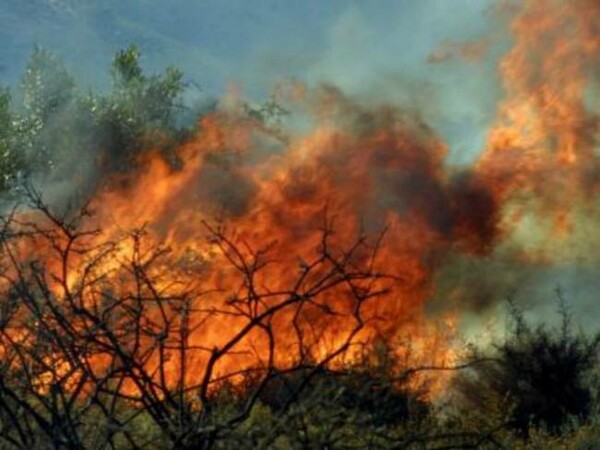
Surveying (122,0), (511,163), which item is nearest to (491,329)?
(511,163)

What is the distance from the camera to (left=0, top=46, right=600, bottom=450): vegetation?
4.30 meters

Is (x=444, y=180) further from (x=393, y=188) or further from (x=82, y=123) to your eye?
(x=82, y=123)

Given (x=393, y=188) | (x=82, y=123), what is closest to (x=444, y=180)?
(x=393, y=188)

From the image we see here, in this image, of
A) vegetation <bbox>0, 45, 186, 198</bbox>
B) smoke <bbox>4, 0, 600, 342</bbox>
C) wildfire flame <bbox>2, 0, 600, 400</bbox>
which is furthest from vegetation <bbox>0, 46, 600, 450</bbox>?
smoke <bbox>4, 0, 600, 342</bbox>

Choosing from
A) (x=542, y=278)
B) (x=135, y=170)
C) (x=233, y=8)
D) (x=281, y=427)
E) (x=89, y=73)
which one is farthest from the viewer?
(x=233, y=8)

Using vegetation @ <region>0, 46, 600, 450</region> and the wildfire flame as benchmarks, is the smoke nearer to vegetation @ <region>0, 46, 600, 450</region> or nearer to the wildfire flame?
the wildfire flame

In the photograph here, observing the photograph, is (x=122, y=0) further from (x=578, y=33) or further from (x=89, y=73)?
(x=578, y=33)

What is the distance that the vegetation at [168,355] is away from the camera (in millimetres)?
4297

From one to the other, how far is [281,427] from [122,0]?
16782cm

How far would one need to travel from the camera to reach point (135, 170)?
33781mm

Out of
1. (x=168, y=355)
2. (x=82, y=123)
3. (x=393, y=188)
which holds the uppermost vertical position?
(x=82, y=123)

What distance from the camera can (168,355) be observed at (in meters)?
6.30

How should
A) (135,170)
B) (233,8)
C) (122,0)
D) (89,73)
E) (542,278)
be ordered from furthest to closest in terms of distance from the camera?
(233,8) → (122,0) → (89,73) → (135,170) → (542,278)

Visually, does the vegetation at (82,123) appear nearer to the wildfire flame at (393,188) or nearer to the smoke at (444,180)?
the smoke at (444,180)
